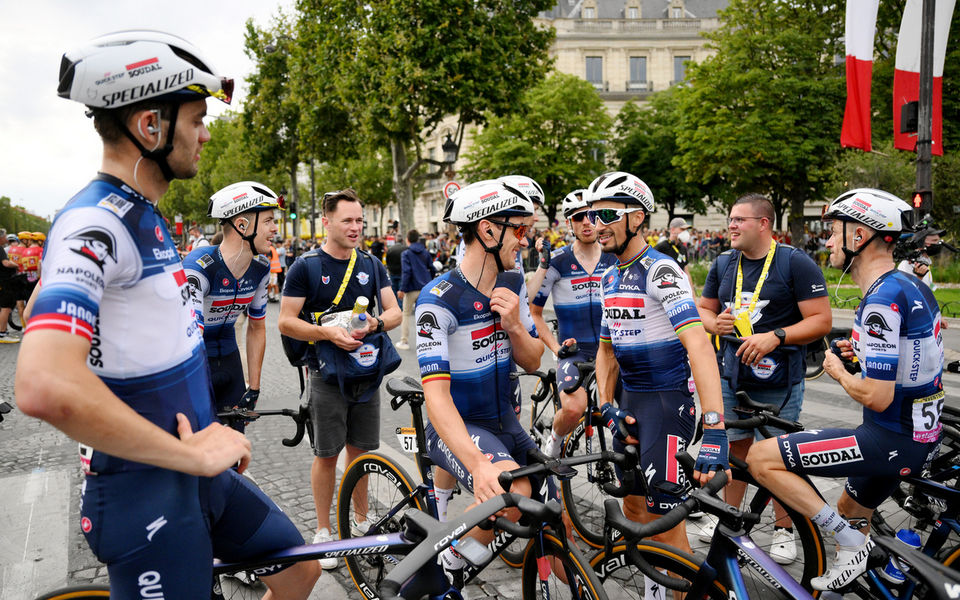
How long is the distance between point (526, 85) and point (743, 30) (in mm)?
14856

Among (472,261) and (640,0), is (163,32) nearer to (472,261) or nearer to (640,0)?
(472,261)

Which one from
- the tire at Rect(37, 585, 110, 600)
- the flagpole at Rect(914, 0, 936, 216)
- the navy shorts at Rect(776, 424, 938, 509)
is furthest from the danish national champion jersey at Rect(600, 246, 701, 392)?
the flagpole at Rect(914, 0, 936, 216)

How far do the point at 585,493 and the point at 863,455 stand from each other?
228 cm

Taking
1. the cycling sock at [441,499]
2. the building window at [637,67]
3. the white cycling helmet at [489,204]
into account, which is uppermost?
the building window at [637,67]

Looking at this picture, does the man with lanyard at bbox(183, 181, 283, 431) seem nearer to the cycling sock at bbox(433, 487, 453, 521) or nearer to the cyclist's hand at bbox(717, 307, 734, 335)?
the cycling sock at bbox(433, 487, 453, 521)

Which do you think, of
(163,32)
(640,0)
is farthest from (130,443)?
(640,0)

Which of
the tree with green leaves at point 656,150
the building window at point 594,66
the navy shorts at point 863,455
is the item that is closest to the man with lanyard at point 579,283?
the navy shorts at point 863,455

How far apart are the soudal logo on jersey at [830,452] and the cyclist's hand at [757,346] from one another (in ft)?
3.36

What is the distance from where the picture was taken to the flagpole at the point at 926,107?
10789mm

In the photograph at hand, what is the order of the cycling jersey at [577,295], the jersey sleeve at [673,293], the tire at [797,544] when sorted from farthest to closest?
the cycling jersey at [577,295], the jersey sleeve at [673,293], the tire at [797,544]

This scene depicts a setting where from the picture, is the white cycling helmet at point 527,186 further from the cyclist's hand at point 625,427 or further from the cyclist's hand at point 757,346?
the cyclist's hand at point 757,346

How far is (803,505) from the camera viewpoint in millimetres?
3182

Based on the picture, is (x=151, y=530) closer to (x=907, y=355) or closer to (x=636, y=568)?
(x=636, y=568)

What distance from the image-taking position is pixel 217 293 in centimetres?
426
